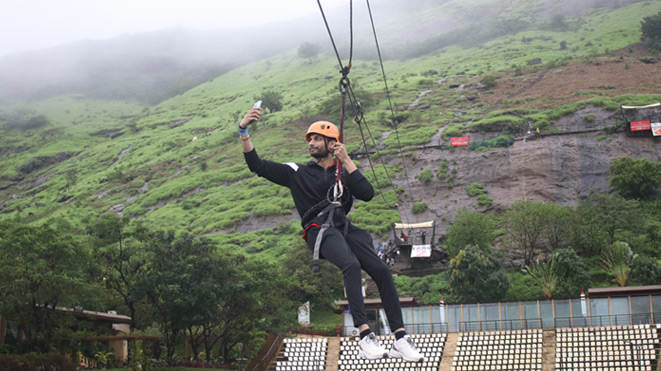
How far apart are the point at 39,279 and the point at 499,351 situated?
24117 millimetres

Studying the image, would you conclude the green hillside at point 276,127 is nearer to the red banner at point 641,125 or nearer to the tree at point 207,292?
the red banner at point 641,125

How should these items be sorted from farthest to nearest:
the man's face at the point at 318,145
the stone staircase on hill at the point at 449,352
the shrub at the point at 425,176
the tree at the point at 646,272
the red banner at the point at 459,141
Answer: the red banner at the point at 459,141, the shrub at the point at 425,176, the tree at the point at 646,272, the stone staircase on hill at the point at 449,352, the man's face at the point at 318,145

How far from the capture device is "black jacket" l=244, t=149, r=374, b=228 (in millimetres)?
6988

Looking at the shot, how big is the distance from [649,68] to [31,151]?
450ft

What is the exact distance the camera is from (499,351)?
3566cm

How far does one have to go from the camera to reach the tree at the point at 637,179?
63.4 metres

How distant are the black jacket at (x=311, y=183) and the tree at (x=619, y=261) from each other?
1733 inches

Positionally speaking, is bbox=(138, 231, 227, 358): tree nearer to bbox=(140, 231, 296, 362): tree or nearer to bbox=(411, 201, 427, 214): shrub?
bbox=(140, 231, 296, 362): tree

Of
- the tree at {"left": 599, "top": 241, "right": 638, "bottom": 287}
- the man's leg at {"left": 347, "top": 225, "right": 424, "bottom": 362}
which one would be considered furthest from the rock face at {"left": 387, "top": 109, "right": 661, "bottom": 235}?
the man's leg at {"left": 347, "top": 225, "right": 424, "bottom": 362}

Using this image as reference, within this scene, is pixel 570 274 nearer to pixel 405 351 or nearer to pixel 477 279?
pixel 477 279

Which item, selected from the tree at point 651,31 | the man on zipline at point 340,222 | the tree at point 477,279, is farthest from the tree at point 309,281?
the tree at point 651,31

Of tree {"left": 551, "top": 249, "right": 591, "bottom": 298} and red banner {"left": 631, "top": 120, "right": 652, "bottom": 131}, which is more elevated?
red banner {"left": 631, "top": 120, "right": 652, "bottom": 131}

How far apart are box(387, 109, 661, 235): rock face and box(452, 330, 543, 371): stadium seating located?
31.5 metres

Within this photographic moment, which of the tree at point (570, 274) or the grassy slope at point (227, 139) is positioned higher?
the grassy slope at point (227, 139)
